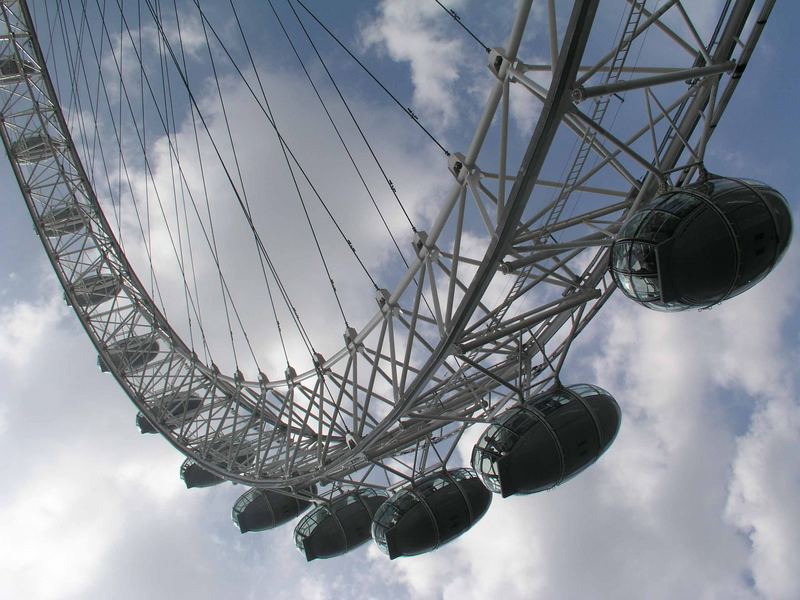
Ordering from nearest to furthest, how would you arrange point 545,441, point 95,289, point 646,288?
point 646,288 < point 545,441 < point 95,289

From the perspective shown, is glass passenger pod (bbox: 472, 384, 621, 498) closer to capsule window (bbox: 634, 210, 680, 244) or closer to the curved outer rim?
the curved outer rim

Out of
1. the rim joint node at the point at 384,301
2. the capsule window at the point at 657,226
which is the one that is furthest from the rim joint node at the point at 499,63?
the rim joint node at the point at 384,301

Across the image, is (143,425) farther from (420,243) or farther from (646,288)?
(646,288)

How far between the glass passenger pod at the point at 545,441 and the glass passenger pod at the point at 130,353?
67.8 feet

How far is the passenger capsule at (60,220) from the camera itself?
98.3 ft

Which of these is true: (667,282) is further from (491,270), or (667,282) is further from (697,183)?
(491,270)

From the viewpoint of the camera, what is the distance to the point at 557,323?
17.4 m

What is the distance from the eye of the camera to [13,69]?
95.9 ft

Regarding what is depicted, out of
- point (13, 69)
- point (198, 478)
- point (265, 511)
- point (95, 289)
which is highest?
point (13, 69)

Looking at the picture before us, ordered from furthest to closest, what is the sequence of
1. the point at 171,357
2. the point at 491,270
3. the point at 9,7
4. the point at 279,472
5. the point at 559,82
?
the point at 171,357
the point at 9,7
the point at 279,472
the point at 491,270
the point at 559,82

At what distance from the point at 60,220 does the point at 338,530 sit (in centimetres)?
1901

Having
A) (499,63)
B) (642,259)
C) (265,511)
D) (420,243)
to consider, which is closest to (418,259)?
(420,243)

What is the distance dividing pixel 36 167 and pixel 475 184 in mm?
24965

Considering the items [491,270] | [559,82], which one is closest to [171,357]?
[491,270]
